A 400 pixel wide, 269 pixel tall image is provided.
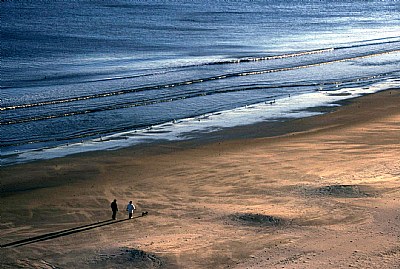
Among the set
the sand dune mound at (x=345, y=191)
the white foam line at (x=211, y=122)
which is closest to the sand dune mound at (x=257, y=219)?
the sand dune mound at (x=345, y=191)

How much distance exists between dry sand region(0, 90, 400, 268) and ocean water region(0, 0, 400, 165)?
372cm

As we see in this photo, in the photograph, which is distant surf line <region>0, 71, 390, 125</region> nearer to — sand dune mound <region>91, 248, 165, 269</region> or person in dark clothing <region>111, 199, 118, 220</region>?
→ person in dark clothing <region>111, 199, 118, 220</region>

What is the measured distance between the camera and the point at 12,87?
4569 centimetres

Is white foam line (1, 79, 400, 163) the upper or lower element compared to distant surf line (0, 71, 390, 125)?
lower

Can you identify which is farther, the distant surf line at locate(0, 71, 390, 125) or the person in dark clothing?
the distant surf line at locate(0, 71, 390, 125)

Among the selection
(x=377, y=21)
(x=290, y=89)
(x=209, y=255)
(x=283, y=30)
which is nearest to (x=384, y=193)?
(x=209, y=255)

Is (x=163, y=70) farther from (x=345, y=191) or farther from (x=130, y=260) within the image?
(x=130, y=260)

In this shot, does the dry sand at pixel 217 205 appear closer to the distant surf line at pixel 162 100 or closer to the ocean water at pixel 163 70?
the ocean water at pixel 163 70

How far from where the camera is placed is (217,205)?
2369 cm

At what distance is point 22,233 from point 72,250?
2.29 m

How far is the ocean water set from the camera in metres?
35.9

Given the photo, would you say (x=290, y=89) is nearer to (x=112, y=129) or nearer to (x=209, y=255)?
(x=112, y=129)

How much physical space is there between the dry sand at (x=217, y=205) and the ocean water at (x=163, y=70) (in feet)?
12.2

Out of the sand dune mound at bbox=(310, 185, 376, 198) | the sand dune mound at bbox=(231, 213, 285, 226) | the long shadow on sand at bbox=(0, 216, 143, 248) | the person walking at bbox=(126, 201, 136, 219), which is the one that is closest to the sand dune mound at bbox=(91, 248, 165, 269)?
the long shadow on sand at bbox=(0, 216, 143, 248)
